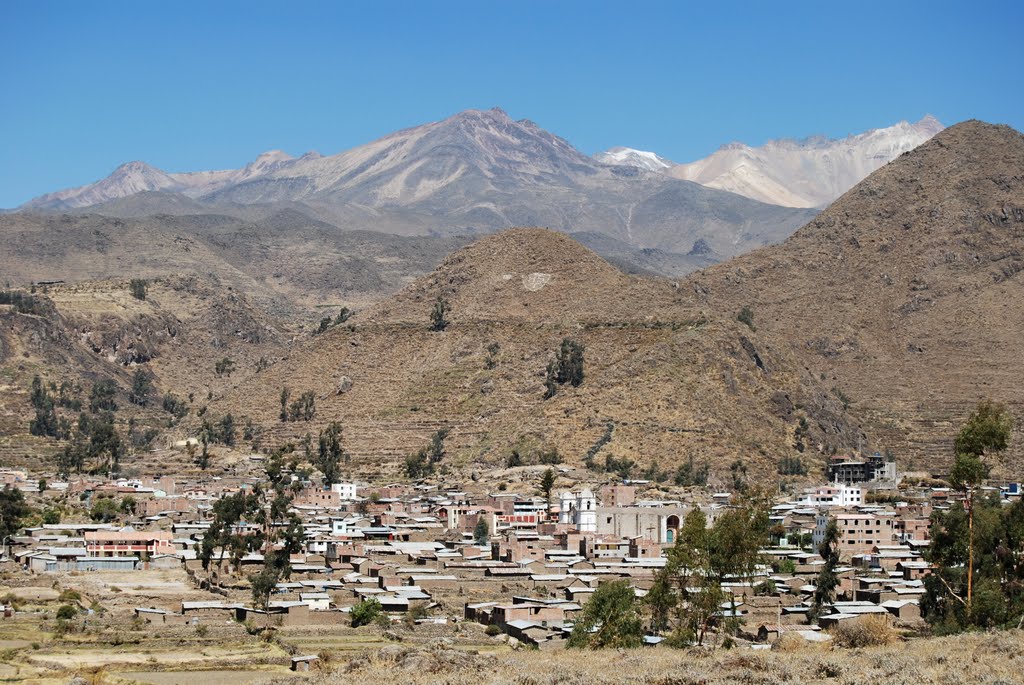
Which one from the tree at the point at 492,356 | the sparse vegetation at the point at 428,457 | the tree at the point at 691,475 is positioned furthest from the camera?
the tree at the point at 492,356

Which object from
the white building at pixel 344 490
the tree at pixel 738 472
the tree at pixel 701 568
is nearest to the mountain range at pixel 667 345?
the tree at pixel 738 472

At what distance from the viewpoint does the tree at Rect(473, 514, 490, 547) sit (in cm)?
8225

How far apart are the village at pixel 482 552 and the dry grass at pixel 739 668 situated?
10969 mm

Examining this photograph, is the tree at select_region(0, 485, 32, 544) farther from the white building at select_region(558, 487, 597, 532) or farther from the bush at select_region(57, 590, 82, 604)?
the white building at select_region(558, 487, 597, 532)

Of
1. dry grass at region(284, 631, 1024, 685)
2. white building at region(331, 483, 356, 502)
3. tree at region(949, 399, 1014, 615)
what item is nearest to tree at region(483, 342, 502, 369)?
white building at region(331, 483, 356, 502)

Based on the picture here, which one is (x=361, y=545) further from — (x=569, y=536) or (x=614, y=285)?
(x=614, y=285)

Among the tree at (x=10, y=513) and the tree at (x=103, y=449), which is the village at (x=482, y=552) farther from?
the tree at (x=103, y=449)

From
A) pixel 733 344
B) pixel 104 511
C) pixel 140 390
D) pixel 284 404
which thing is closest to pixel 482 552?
pixel 104 511

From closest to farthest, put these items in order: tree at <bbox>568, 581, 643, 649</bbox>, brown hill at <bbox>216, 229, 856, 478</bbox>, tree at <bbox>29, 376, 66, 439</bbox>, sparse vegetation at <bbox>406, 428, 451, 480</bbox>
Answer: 1. tree at <bbox>568, 581, 643, 649</bbox>
2. sparse vegetation at <bbox>406, 428, 451, 480</bbox>
3. brown hill at <bbox>216, 229, 856, 478</bbox>
4. tree at <bbox>29, 376, 66, 439</bbox>

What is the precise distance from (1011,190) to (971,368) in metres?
36.3

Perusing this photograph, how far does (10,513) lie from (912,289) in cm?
10571

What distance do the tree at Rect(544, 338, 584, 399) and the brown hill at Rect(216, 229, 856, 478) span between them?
98cm

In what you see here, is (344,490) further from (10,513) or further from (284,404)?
(284,404)

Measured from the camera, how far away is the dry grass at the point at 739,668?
1208 inches
